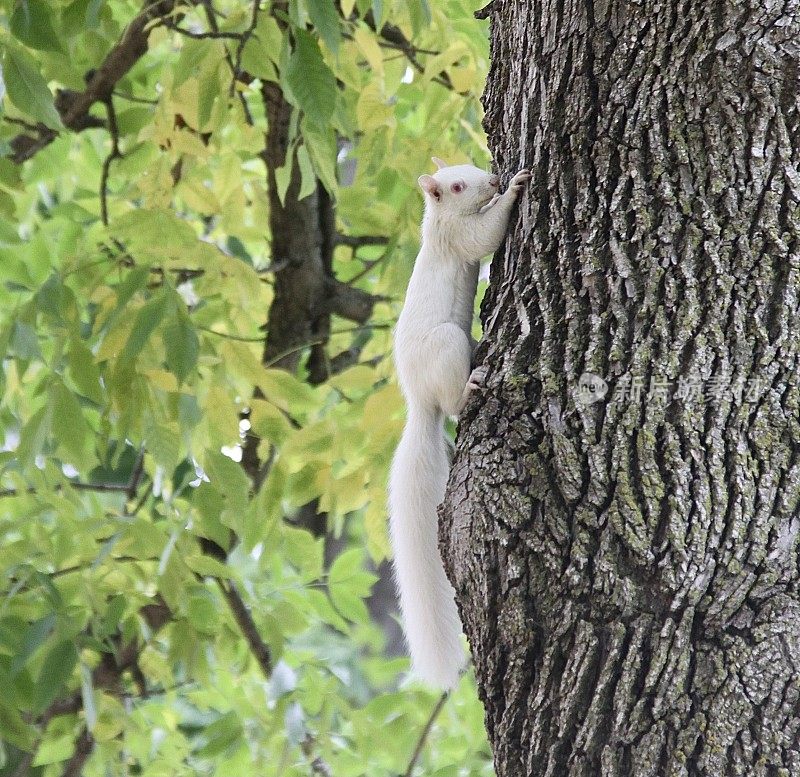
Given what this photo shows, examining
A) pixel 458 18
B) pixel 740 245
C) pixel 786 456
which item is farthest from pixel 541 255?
pixel 458 18

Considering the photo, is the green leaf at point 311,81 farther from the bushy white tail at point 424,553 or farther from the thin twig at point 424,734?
the thin twig at point 424,734

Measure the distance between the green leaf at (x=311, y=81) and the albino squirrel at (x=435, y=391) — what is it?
0.38 meters

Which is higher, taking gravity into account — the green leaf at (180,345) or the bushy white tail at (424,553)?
the green leaf at (180,345)

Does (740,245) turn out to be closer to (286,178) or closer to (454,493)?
(454,493)

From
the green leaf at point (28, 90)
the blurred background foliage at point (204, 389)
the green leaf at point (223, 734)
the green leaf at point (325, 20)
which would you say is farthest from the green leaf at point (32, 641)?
the green leaf at point (325, 20)

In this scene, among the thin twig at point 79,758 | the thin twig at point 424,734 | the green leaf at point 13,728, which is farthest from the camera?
the thin twig at point 79,758

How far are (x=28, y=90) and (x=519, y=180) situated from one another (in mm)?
1180

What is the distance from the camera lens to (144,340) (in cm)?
271

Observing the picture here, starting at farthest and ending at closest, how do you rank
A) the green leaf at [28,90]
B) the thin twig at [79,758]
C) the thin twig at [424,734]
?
the thin twig at [79,758] → the thin twig at [424,734] → the green leaf at [28,90]

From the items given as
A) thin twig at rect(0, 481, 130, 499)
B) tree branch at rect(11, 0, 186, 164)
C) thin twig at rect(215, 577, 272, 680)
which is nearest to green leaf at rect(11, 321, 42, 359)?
thin twig at rect(0, 481, 130, 499)

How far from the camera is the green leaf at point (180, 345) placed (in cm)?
271

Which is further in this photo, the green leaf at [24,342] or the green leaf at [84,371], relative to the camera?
the green leaf at [84,371]

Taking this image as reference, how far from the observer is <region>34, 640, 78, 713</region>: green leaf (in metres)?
2.69

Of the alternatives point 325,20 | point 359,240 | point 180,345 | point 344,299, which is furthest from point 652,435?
point 359,240
